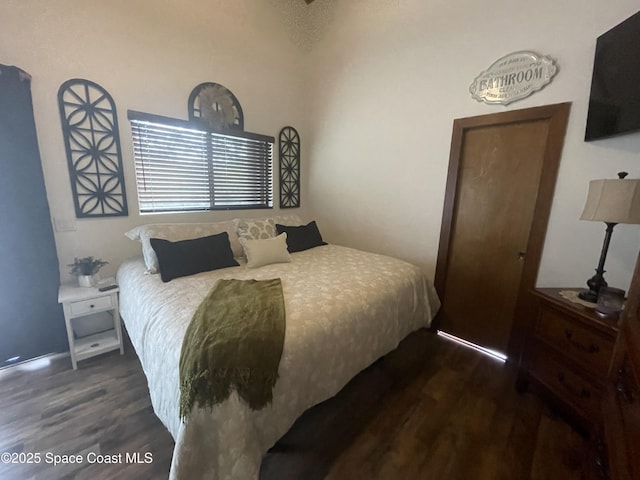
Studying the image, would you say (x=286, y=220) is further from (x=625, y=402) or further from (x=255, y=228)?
(x=625, y=402)

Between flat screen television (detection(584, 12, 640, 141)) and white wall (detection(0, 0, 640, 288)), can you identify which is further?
white wall (detection(0, 0, 640, 288))

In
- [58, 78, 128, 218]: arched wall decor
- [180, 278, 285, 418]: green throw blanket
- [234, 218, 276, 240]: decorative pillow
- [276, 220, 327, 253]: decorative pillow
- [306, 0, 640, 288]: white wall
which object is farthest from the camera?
[276, 220, 327, 253]: decorative pillow

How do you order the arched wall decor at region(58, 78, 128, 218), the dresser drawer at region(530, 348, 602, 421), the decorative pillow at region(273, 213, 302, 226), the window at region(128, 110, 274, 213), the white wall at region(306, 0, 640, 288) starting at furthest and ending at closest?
the decorative pillow at region(273, 213, 302, 226), the window at region(128, 110, 274, 213), the arched wall decor at region(58, 78, 128, 218), the white wall at region(306, 0, 640, 288), the dresser drawer at region(530, 348, 602, 421)

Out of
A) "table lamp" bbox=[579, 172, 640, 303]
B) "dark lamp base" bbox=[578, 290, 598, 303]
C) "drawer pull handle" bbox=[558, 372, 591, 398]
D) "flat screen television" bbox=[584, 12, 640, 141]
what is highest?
"flat screen television" bbox=[584, 12, 640, 141]

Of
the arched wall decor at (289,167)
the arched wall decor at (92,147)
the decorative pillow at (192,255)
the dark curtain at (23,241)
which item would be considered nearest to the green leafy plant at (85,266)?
the dark curtain at (23,241)

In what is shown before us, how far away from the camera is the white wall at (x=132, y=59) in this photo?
Result: 1872 millimetres

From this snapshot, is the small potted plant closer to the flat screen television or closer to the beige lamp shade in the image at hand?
the beige lamp shade

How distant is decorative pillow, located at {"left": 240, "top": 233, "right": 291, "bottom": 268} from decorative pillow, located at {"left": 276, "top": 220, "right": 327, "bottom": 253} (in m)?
0.35

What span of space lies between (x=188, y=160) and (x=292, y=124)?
1.50 m

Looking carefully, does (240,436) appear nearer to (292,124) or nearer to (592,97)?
(592,97)

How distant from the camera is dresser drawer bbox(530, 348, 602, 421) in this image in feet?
4.68

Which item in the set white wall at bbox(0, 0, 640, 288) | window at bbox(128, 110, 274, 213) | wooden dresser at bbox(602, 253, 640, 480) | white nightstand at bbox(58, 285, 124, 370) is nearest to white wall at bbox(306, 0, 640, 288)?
white wall at bbox(0, 0, 640, 288)

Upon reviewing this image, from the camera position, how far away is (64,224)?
209 centimetres

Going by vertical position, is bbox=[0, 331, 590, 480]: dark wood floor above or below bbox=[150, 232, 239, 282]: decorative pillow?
below
